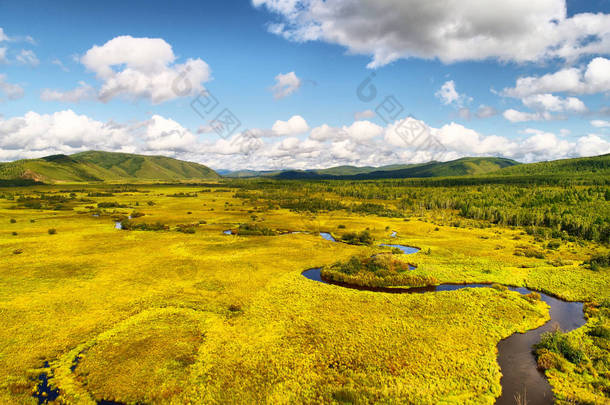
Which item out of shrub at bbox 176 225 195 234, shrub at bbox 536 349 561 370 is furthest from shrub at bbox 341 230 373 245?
shrub at bbox 536 349 561 370

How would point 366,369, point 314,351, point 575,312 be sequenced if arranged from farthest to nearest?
point 575,312, point 314,351, point 366,369

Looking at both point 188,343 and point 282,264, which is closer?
point 188,343

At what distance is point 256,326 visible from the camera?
121 ft

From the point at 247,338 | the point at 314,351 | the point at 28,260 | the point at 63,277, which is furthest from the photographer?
the point at 28,260

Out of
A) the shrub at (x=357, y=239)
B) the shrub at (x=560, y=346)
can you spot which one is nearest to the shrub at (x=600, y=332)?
the shrub at (x=560, y=346)

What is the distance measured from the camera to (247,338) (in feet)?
112

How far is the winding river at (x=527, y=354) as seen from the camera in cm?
2616

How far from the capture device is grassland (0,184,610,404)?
2622 centimetres

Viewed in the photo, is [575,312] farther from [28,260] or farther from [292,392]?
[28,260]

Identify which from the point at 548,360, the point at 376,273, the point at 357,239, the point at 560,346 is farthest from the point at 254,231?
the point at 560,346

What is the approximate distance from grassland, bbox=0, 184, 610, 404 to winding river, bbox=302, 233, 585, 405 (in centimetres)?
105

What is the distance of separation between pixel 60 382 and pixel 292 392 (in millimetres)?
22869

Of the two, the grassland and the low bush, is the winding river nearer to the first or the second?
the grassland

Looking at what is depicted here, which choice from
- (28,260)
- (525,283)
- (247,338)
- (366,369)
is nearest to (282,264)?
(247,338)
